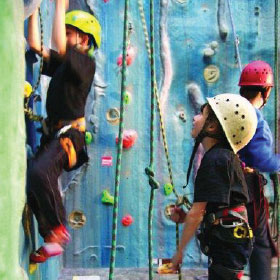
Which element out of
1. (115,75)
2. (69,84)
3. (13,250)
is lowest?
(13,250)

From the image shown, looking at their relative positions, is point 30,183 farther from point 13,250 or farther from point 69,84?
point 13,250

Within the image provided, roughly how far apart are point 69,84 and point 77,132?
234mm

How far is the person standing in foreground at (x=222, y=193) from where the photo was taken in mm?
1976

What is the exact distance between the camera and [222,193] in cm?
195

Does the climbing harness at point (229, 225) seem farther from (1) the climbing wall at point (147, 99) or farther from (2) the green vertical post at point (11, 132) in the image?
(1) the climbing wall at point (147, 99)

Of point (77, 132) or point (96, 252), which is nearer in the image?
point (77, 132)

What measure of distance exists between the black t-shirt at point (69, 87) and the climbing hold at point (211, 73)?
1620 mm

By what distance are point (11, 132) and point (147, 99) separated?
8.97 ft

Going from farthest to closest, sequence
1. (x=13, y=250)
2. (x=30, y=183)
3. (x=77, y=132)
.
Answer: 1. (x=77, y=132)
2. (x=30, y=183)
3. (x=13, y=250)

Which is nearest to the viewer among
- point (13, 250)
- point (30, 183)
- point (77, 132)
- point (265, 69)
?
point (13, 250)

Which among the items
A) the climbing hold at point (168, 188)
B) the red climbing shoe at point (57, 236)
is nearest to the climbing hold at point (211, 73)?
the climbing hold at point (168, 188)

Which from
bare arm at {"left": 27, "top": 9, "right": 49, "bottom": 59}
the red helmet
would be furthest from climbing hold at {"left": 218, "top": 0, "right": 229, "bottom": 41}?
bare arm at {"left": 27, "top": 9, "right": 49, "bottom": 59}

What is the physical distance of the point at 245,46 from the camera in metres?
3.86

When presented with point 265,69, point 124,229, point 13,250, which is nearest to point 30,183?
point 13,250
